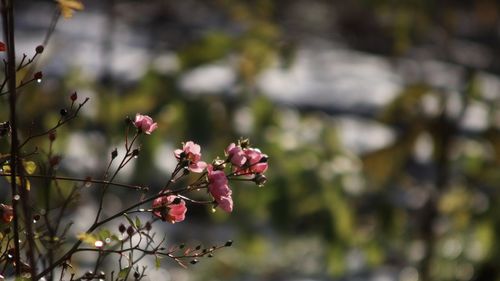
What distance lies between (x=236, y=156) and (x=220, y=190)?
0.16 feet

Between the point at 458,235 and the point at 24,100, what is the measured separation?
1303mm

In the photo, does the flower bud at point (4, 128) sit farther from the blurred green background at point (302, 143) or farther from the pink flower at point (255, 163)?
the blurred green background at point (302, 143)

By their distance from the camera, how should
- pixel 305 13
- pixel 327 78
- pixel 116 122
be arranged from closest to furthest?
pixel 116 122 < pixel 327 78 < pixel 305 13

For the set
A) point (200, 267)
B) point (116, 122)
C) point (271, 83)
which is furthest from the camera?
point (271, 83)

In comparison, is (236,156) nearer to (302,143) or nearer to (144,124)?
(144,124)

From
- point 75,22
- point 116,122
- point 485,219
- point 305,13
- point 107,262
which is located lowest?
point 485,219

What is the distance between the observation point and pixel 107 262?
2.89m

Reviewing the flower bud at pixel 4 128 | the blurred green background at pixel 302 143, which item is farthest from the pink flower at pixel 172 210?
the blurred green background at pixel 302 143

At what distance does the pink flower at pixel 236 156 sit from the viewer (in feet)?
2.98

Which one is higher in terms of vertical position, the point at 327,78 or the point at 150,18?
the point at 150,18

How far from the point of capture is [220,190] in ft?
2.88

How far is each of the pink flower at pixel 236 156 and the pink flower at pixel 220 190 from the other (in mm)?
26

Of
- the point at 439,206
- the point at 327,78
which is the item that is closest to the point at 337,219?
the point at 439,206

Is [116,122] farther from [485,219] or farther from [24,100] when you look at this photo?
[485,219]
